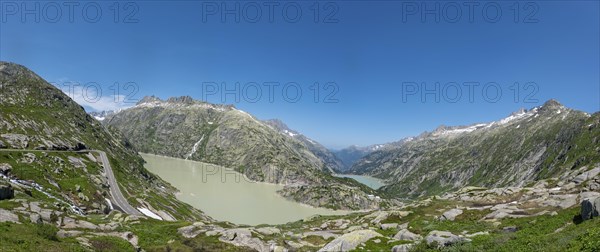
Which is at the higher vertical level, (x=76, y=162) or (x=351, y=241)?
(x=76, y=162)

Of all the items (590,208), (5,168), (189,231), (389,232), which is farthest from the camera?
(5,168)

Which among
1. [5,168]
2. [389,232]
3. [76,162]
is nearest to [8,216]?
[389,232]

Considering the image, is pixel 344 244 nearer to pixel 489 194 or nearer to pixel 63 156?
pixel 489 194

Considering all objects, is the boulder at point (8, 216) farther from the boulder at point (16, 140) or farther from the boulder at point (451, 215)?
the boulder at point (16, 140)

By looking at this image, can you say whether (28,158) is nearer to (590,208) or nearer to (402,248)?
(402,248)

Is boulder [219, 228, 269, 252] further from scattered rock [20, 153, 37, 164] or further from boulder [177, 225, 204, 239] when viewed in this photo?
scattered rock [20, 153, 37, 164]

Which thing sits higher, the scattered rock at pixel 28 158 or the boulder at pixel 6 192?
the scattered rock at pixel 28 158

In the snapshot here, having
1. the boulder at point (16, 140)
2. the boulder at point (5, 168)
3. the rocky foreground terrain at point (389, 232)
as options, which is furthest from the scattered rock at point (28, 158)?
the rocky foreground terrain at point (389, 232)

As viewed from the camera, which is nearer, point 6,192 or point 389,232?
point 389,232

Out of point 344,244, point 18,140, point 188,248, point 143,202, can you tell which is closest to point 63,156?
point 18,140

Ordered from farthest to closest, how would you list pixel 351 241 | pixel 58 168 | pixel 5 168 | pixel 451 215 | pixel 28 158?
pixel 58 168, pixel 28 158, pixel 5 168, pixel 451 215, pixel 351 241

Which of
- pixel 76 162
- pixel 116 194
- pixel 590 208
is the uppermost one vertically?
pixel 76 162

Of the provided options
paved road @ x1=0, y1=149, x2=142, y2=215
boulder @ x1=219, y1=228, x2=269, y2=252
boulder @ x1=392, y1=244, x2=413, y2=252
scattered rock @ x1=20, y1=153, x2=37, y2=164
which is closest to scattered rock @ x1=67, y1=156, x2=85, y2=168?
paved road @ x1=0, y1=149, x2=142, y2=215
